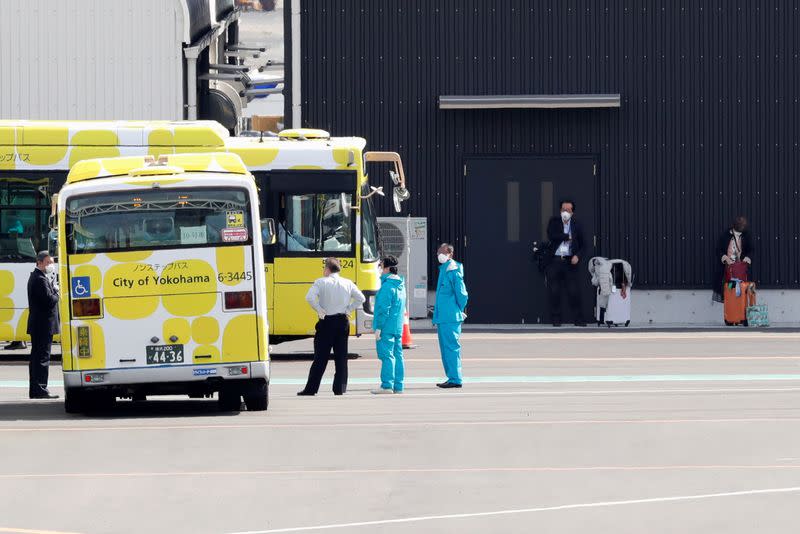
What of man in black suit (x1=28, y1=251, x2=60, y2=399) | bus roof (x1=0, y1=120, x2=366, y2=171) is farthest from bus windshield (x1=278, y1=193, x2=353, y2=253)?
man in black suit (x1=28, y1=251, x2=60, y2=399)

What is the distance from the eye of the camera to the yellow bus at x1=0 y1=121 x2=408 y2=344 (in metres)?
25.3

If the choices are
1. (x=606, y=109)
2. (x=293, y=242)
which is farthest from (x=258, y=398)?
(x=606, y=109)

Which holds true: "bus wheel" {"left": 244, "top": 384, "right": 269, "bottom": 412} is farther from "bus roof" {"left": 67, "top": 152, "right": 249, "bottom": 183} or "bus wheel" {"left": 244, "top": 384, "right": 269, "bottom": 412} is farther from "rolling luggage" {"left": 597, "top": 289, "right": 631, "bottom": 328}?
"rolling luggage" {"left": 597, "top": 289, "right": 631, "bottom": 328}

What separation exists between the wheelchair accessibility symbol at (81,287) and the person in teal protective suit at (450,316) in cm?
483

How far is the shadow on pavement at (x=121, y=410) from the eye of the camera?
706 inches

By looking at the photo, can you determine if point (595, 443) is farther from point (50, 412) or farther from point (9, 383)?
point (9, 383)

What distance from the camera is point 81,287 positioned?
17.7 meters

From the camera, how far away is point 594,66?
33.2 m

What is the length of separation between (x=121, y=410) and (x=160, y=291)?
201 centimetres

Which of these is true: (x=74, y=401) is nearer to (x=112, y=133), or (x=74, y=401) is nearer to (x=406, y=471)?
(x=406, y=471)

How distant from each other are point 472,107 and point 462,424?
16729 millimetres

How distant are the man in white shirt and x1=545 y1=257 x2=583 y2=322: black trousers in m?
12.4

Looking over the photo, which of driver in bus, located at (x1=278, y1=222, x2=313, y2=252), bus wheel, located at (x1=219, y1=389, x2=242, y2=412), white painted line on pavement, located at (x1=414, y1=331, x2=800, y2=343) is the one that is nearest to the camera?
bus wheel, located at (x1=219, y1=389, x2=242, y2=412)

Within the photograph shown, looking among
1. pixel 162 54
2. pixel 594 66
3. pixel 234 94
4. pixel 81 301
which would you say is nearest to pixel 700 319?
pixel 594 66
